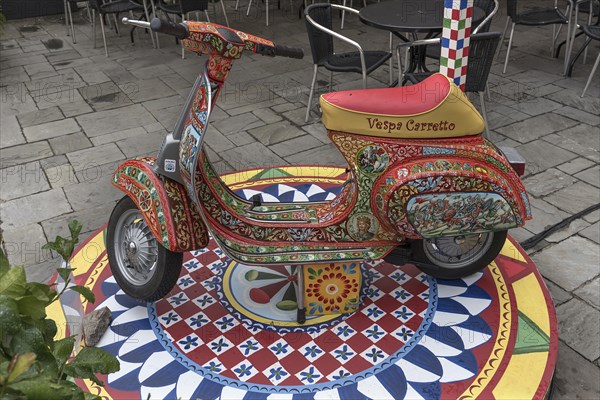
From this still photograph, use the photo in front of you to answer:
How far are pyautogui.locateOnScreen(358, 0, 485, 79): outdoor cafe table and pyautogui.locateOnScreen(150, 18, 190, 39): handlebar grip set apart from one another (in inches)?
99.8

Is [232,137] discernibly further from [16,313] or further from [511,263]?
[16,313]

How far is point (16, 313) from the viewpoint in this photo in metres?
0.78

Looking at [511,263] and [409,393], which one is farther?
[511,263]

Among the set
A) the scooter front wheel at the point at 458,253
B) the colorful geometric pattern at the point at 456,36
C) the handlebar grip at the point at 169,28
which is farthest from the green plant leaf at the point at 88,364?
the colorful geometric pattern at the point at 456,36

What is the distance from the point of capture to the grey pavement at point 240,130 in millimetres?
3521

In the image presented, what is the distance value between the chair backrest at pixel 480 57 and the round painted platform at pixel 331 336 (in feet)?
5.32

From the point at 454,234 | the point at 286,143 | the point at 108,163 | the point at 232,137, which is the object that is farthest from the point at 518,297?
the point at 108,163

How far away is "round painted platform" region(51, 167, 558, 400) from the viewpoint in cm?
256

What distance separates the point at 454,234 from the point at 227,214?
102cm

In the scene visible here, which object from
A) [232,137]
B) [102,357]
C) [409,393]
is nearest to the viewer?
[102,357]

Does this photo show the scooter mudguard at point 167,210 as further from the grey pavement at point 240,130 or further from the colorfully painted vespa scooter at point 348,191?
the grey pavement at point 240,130

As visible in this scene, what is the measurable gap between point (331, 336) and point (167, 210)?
0.93 meters

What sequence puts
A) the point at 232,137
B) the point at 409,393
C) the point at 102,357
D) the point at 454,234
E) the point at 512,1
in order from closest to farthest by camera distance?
1. the point at 102,357
2. the point at 409,393
3. the point at 454,234
4. the point at 232,137
5. the point at 512,1

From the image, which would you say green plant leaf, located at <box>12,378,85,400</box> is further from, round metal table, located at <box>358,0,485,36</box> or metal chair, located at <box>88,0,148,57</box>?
metal chair, located at <box>88,0,148,57</box>
